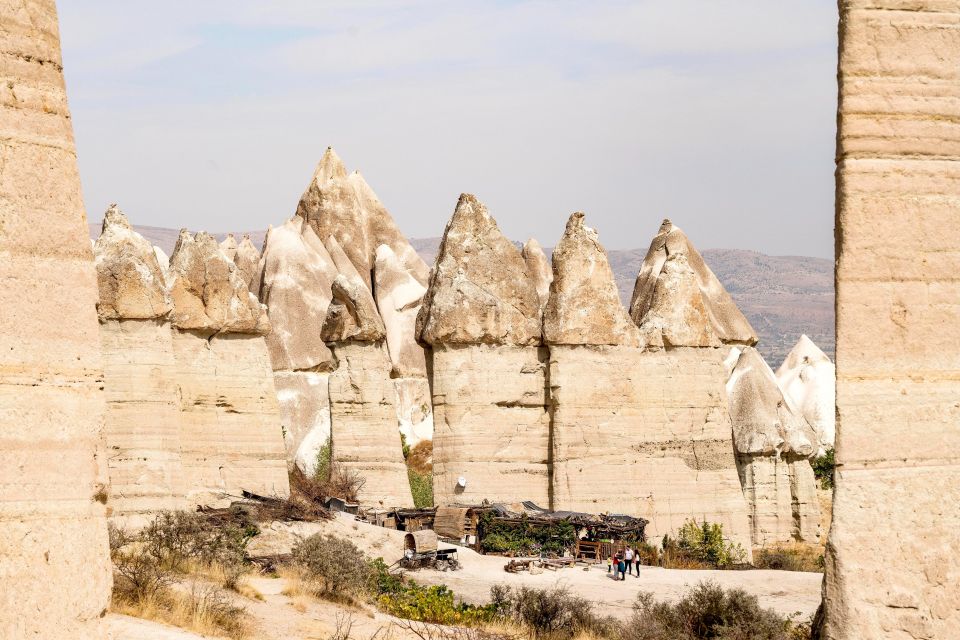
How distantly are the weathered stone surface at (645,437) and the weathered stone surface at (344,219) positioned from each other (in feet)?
75.3

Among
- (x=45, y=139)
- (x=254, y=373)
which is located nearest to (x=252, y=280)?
(x=254, y=373)

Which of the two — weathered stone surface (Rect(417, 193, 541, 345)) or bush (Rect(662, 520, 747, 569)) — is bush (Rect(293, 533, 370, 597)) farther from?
bush (Rect(662, 520, 747, 569))

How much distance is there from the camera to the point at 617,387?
20.8 metres

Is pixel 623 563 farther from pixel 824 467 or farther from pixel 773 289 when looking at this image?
pixel 773 289

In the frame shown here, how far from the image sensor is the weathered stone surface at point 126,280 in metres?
17.8

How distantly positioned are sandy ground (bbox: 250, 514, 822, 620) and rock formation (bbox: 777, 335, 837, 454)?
59.6ft

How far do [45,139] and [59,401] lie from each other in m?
1.25

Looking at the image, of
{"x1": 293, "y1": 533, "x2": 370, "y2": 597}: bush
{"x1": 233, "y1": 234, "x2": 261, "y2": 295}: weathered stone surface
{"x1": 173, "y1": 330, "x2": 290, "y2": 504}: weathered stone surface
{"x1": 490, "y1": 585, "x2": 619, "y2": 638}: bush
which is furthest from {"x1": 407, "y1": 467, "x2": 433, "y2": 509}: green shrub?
{"x1": 490, "y1": 585, "x2": 619, "y2": 638}: bush

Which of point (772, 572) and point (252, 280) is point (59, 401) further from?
point (252, 280)

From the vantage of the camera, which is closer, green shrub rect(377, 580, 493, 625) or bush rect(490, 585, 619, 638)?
bush rect(490, 585, 619, 638)

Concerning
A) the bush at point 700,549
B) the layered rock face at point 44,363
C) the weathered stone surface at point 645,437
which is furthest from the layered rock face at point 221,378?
the layered rock face at point 44,363

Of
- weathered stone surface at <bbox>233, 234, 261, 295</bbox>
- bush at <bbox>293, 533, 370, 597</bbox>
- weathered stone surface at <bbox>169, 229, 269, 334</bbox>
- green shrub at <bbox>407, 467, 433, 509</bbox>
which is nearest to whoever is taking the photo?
bush at <bbox>293, 533, 370, 597</bbox>

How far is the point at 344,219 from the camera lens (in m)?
44.4

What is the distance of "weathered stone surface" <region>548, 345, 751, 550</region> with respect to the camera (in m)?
20.4
